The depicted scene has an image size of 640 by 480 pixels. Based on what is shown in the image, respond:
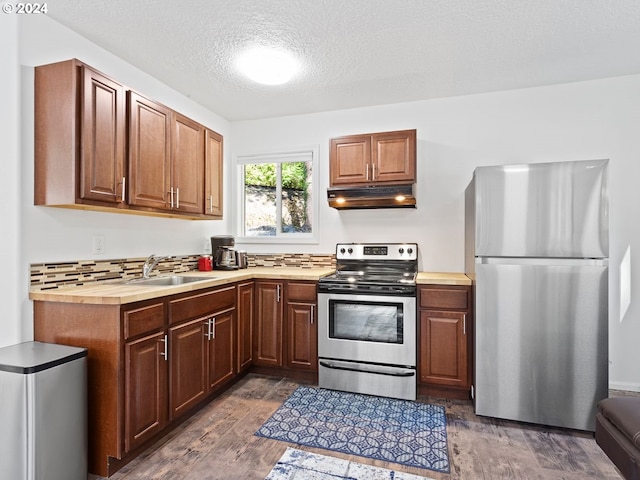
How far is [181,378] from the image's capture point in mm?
2268

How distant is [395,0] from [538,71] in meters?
1.56

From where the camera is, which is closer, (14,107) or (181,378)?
(14,107)

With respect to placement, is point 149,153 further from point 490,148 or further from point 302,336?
point 490,148

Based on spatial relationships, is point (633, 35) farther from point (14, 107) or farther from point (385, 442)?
point (14, 107)

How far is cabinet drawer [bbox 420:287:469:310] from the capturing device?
8.89 ft

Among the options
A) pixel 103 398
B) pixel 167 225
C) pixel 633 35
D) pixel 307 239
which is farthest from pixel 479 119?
pixel 103 398

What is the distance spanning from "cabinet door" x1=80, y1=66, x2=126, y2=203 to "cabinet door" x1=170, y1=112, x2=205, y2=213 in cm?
50

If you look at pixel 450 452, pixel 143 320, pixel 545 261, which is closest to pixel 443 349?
pixel 450 452

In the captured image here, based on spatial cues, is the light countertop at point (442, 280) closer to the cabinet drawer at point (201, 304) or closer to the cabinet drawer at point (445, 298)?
the cabinet drawer at point (445, 298)

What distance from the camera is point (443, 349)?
275 centimetres

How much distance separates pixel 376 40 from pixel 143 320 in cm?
227

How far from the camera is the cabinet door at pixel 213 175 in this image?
3.14 metres

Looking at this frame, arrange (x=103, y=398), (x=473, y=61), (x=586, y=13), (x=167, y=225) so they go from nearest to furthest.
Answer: (x=103, y=398) → (x=586, y=13) → (x=473, y=61) → (x=167, y=225)

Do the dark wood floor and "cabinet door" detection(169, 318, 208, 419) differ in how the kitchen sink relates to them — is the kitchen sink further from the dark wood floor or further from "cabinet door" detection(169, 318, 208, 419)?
the dark wood floor
